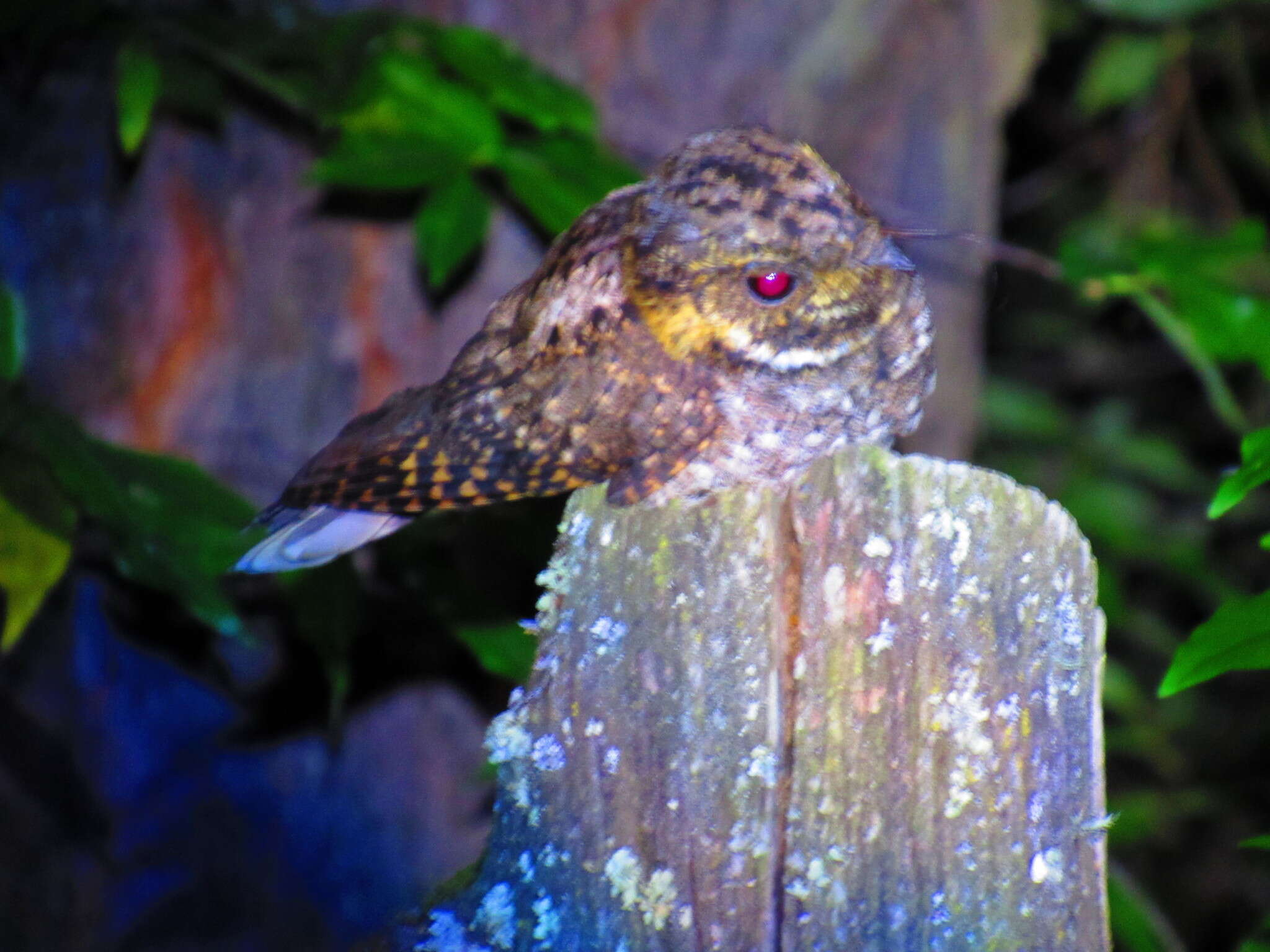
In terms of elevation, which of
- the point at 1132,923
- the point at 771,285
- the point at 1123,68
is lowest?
the point at 1132,923

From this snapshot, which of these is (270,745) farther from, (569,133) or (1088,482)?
(1088,482)

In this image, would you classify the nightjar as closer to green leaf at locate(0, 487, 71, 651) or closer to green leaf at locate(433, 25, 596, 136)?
green leaf at locate(0, 487, 71, 651)

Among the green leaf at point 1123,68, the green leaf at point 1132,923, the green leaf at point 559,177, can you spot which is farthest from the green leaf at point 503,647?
the green leaf at point 1123,68

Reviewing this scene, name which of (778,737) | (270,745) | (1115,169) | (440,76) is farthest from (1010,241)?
(778,737)

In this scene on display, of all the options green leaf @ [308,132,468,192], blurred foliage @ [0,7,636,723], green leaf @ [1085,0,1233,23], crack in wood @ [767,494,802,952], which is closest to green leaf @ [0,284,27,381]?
blurred foliage @ [0,7,636,723]

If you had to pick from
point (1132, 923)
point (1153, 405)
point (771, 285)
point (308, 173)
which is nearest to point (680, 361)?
point (771, 285)

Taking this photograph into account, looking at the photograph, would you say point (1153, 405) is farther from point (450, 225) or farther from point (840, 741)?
point (840, 741)

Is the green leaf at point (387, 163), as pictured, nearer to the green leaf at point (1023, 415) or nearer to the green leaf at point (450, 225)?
the green leaf at point (450, 225)
